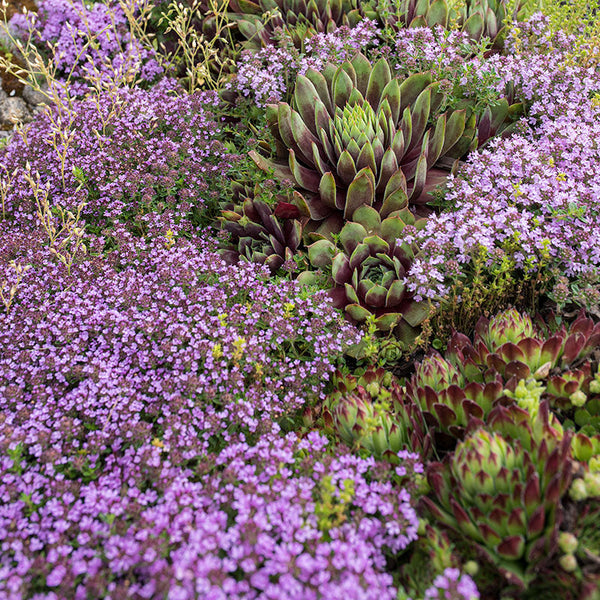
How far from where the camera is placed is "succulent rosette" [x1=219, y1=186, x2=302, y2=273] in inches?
140

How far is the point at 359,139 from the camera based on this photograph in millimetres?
3590

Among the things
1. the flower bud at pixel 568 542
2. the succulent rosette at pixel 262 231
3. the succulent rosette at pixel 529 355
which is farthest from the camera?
the succulent rosette at pixel 262 231

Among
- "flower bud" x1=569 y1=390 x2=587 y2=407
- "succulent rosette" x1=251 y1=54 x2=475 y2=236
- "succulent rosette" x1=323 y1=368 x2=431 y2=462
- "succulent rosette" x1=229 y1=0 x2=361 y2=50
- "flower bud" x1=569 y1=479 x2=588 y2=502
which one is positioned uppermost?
"succulent rosette" x1=229 y1=0 x2=361 y2=50

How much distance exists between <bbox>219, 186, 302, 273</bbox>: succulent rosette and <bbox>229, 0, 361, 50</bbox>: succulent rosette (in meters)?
1.88

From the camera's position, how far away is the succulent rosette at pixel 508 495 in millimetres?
1876

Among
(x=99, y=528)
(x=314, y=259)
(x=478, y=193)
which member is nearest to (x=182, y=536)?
(x=99, y=528)

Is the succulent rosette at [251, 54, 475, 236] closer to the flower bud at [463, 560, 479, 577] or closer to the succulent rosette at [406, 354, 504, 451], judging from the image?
the succulent rosette at [406, 354, 504, 451]

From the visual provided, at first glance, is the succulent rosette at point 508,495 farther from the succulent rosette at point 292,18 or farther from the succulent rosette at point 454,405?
the succulent rosette at point 292,18

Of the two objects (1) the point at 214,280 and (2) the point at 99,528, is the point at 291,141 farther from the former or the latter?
(2) the point at 99,528

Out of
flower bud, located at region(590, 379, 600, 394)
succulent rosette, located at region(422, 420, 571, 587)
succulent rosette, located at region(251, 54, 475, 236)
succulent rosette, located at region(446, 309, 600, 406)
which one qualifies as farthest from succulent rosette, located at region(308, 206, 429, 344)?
succulent rosette, located at region(422, 420, 571, 587)

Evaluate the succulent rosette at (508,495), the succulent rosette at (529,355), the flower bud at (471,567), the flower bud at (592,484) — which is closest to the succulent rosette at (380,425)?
the succulent rosette at (508,495)

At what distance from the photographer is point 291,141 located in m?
3.91

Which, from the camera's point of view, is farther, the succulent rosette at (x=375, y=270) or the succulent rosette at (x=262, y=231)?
the succulent rosette at (x=262, y=231)

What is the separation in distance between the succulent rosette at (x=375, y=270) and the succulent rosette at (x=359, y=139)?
0.69 feet
